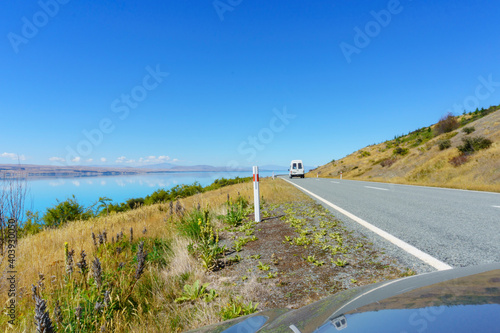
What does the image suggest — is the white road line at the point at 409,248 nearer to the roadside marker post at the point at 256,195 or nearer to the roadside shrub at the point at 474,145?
the roadside marker post at the point at 256,195

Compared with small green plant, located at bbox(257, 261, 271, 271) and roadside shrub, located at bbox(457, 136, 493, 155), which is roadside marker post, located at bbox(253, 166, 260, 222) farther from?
roadside shrub, located at bbox(457, 136, 493, 155)

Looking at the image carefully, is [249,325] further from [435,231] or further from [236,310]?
[435,231]

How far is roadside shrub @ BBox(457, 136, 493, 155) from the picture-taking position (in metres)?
20.1

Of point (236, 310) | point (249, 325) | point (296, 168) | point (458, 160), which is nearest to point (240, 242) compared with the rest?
point (236, 310)

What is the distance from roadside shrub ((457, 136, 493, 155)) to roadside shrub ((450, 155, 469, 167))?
54.0 inches

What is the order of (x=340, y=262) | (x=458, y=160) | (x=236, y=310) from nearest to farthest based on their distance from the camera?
(x=236, y=310)
(x=340, y=262)
(x=458, y=160)

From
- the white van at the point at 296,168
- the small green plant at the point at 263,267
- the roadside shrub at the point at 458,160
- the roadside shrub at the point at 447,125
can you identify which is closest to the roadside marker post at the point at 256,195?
the small green plant at the point at 263,267

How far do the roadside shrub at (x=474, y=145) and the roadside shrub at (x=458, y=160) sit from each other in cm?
137

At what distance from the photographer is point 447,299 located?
3.77ft

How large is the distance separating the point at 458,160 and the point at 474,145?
2.56 meters

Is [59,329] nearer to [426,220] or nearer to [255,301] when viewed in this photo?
[255,301]

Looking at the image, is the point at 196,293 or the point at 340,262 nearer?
the point at 196,293

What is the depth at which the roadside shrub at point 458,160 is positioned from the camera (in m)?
19.3

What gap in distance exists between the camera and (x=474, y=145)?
20703mm
